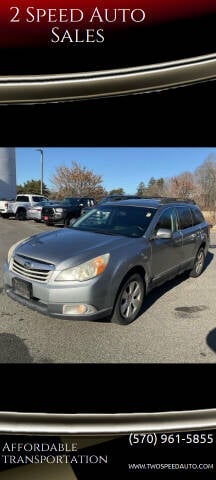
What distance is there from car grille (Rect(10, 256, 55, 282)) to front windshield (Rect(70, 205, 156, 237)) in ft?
3.36

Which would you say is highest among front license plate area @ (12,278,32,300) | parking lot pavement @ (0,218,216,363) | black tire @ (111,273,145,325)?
front license plate area @ (12,278,32,300)

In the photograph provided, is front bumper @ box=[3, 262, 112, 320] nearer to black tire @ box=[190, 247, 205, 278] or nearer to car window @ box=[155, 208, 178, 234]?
car window @ box=[155, 208, 178, 234]

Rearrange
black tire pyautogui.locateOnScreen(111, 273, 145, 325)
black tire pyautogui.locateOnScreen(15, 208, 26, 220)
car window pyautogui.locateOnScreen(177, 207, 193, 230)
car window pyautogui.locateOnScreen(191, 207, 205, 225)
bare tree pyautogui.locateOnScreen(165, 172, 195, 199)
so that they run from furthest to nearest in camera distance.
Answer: black tire pyautogui.locateOnScreen(15, 208, 26, 220)
bare tree pyautogui.locateOnScreen(165, 172, 195, 199)
car window pyautogui.locateOnScreen(191, 207, 205, 225)
car window pyautogui.locateOnScreen(177, 207, 193, 230)
black tire pyautogui.locateOnScreen(111, 273, 145, 325)

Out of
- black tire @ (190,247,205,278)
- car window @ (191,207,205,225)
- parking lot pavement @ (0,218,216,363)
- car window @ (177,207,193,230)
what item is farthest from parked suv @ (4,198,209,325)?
black tire @ (190,247,205,278)

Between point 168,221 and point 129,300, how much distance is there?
57.0 inches

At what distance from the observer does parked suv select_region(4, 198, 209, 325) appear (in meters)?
2.66

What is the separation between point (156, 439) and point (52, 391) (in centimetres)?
102

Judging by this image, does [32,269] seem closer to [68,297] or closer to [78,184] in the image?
[68,297]

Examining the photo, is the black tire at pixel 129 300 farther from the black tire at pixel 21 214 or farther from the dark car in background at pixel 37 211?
the black tire at pixel 21 214

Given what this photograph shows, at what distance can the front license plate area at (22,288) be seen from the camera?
111 inches

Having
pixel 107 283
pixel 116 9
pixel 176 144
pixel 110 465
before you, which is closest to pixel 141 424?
pixel 110 465

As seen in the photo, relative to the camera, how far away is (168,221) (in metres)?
3.98

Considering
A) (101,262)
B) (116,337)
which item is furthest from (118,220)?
(116,337)

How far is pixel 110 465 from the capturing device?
2164 mm
